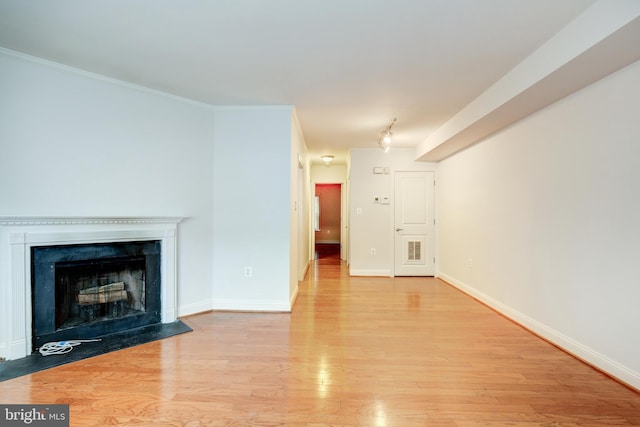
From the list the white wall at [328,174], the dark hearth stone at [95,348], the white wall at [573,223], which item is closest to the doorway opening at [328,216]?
the white wall at [328,174]

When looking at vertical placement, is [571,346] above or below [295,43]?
below

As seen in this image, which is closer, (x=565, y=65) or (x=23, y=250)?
(x=565, y=65)

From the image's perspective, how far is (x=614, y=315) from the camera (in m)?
2.10

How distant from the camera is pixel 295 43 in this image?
2.14 m

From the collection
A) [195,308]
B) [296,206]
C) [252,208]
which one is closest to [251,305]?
[195,308]

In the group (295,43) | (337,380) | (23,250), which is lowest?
(337,380)

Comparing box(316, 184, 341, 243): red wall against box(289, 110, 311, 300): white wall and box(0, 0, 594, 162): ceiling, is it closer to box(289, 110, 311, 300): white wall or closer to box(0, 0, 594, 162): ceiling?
box(289, 110, 311, 300): white wall

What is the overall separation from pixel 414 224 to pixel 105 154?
475 cm

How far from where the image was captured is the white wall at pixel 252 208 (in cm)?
341

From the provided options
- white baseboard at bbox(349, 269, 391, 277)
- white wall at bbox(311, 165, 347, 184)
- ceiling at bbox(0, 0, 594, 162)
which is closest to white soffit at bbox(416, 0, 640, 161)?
ceiling at bbox(0, 0, 594, 162)

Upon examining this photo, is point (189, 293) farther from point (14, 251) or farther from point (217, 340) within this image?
point (14, 251)

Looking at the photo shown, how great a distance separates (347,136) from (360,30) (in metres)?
2.65

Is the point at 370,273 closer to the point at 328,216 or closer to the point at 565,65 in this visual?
the point at 565,65

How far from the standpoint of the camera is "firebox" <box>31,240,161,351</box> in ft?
7.90
